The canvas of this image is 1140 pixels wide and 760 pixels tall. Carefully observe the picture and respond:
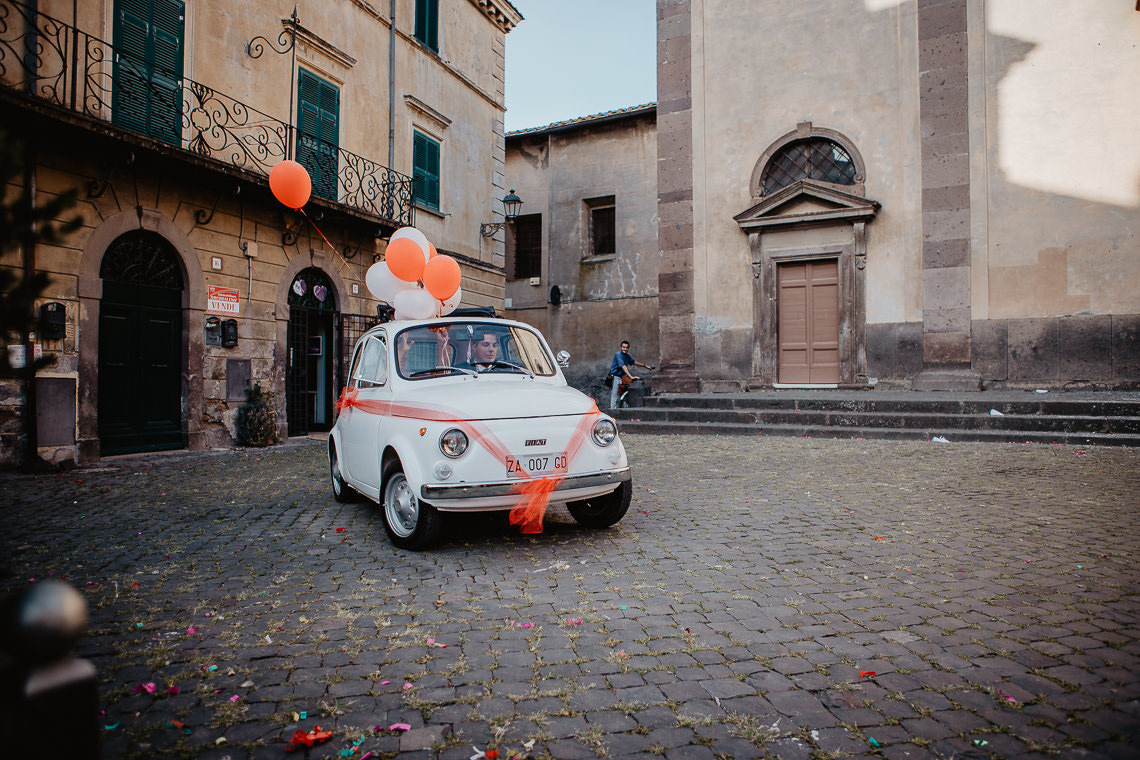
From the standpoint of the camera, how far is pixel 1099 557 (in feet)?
14.2

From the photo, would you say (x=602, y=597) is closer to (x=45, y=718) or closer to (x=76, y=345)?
(x=45, y=718)

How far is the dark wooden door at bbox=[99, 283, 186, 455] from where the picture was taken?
31.6 ft

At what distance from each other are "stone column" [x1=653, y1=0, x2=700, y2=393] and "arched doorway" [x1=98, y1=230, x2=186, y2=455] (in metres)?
10.2

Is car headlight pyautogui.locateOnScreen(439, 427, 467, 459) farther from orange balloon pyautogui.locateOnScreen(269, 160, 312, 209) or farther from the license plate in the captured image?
orange balloon pyautogui.locateOnScreen(269, 160, 312, 209)

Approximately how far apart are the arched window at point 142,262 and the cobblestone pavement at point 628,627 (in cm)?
463

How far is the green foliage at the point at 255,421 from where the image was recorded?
11344 mm

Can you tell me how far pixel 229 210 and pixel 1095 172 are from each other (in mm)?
15939

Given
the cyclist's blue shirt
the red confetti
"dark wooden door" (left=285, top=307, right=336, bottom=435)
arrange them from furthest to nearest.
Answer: the cyclist's blue shirt < "dark wooden door" (left=285, top=307, right=336, bottom=435) < the red confetti

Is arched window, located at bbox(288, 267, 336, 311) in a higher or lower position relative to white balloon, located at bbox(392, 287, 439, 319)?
higher

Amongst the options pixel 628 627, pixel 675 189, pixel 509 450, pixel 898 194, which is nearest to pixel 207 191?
pixel 509 450

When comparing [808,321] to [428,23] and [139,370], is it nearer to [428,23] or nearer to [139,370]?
[428,23]

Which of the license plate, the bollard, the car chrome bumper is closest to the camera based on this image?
the bollard

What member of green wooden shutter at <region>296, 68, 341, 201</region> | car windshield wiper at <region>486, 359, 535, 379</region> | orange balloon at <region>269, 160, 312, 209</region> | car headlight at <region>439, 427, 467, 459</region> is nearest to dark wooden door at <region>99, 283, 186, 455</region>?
orange balloon at <region>269, 160, 312, 209</region>

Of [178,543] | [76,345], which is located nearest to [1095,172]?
[178,543]
